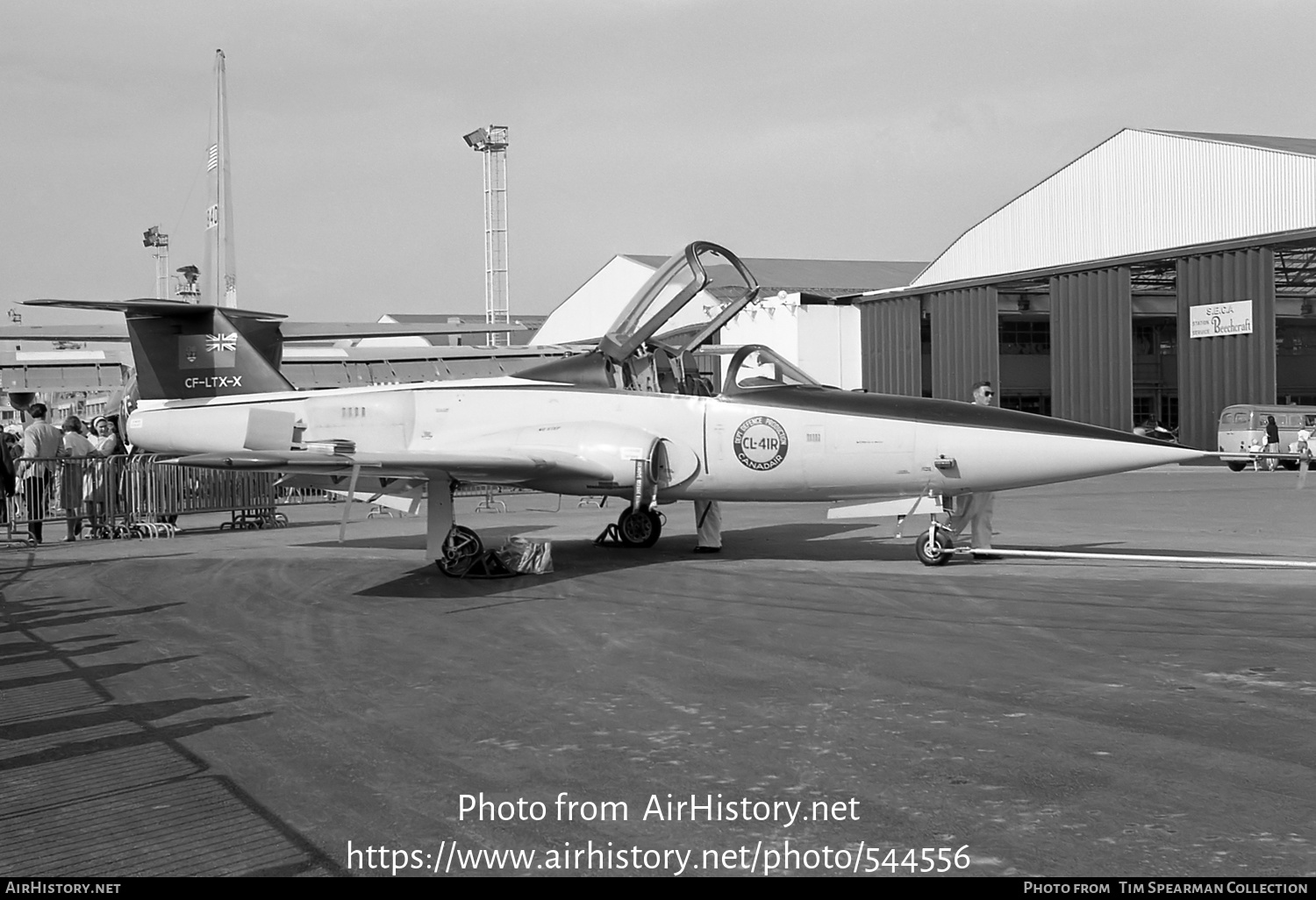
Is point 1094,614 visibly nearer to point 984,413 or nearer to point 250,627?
point 984,413

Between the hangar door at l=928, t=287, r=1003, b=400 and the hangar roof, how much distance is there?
109 centimetres

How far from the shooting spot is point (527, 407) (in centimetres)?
1278

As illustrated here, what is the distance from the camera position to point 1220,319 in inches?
1416

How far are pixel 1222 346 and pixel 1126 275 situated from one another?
4.03 meters

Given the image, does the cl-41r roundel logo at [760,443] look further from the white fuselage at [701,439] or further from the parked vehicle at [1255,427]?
the parked vehicle at [1255,427]

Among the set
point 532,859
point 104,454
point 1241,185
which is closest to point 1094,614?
point 532,859

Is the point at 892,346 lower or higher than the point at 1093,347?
higher

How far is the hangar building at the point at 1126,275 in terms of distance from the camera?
115 ft

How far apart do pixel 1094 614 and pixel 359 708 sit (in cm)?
547

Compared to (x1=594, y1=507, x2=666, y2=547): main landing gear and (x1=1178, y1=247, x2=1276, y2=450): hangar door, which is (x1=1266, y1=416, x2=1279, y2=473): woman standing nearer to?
(x1=1178, y1=247, x2=1276, y2=450): hangar door

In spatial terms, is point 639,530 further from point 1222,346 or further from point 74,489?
point 1222,346

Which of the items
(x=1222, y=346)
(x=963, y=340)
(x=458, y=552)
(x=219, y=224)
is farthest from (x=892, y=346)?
(x=458, y=552)

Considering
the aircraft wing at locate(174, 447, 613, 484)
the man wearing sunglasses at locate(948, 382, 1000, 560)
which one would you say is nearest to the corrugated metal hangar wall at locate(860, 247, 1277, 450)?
the man wearing sunglasses at locate(948, 382, 1000, 560)

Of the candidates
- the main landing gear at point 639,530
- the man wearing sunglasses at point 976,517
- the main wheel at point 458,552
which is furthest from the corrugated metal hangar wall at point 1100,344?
the main wheel at point 458,552
